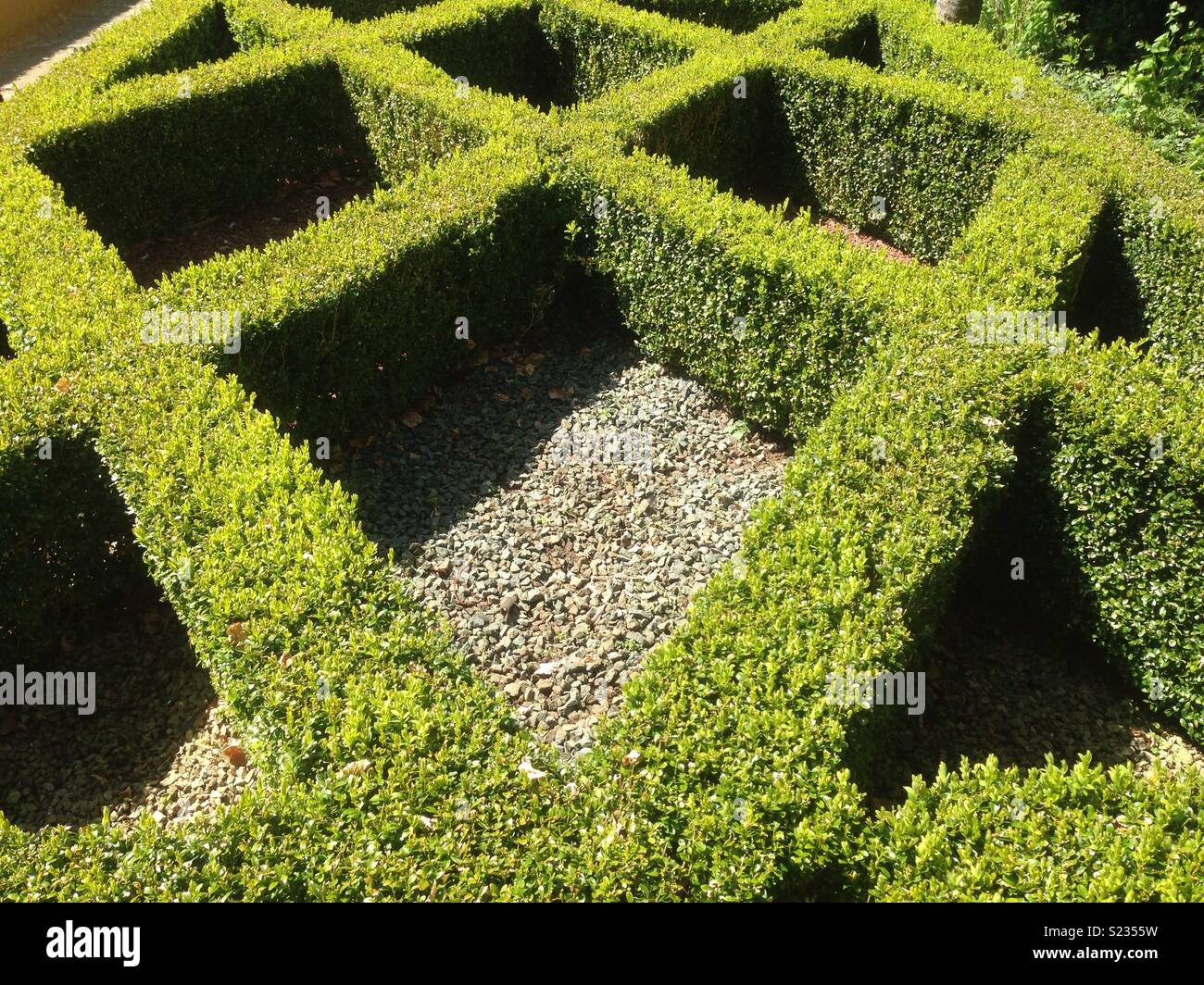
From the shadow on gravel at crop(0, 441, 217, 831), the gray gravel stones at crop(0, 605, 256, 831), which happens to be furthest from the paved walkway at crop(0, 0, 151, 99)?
the gray gravel stones at crop(0, 605, 256, 831)

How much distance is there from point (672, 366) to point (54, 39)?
50.7 ft

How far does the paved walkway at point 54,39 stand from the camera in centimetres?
1515

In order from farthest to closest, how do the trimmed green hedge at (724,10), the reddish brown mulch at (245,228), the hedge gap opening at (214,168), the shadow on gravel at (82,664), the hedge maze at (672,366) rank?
the trimmed green hedge at (724,10), the reddish brown mulch at (245,228), the hedge gap opening at (214,168), the shadow on gravel at (82,664), the hedge maze at (672,366)

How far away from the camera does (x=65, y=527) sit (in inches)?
250

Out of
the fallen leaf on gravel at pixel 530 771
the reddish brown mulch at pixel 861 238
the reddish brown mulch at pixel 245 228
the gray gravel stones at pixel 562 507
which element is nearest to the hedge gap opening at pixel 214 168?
the reddish brown mulch at pixel 245 228

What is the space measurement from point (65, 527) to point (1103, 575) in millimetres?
7652

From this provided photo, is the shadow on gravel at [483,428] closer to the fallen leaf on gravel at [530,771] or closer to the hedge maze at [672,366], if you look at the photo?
the hedge maze at [672,366]

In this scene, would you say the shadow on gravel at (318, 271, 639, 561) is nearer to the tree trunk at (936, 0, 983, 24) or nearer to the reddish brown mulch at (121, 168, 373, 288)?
the reddish brown mulch at (121, 168, 373, 288)

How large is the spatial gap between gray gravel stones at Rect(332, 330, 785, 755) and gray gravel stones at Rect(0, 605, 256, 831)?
69.8 inches

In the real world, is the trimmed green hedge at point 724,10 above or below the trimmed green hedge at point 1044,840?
above

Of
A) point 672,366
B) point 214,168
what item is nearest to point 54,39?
point 214,168

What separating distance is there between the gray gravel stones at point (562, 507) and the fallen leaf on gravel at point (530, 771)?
1.11m

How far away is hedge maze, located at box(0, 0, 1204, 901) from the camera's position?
426 cm

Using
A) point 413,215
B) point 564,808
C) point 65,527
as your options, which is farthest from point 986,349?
point 65,527
